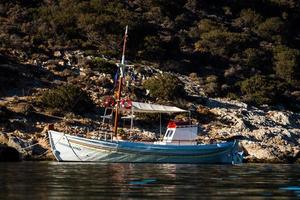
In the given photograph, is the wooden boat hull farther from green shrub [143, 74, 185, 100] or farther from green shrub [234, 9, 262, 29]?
green shrub [234, 9, 262, 29]

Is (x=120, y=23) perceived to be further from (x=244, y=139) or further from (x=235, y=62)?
(x=244, y=139)

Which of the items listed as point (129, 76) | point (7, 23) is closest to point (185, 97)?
point (129, 76)

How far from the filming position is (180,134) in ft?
141

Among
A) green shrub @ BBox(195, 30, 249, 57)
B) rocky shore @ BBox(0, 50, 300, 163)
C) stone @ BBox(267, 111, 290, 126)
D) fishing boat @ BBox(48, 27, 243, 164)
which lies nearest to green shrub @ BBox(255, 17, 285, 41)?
green shrub @ BBox(195, 30, 249, 57)

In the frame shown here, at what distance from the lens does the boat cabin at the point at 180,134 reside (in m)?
42.8

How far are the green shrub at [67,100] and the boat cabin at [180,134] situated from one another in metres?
9.99

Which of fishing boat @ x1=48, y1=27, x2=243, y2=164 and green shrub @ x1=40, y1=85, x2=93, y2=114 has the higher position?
green shrub @ x1=40, y1=85, x2=93, y2=114

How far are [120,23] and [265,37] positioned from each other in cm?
1882

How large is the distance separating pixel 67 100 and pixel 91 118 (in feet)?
7.60

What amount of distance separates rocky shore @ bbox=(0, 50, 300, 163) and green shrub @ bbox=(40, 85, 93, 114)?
36.2 inches

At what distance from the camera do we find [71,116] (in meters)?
49.1

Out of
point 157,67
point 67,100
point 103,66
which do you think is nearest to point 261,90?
point 157,67

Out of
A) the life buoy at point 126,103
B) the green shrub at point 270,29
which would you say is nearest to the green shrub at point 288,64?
the green shrub at point 270,29

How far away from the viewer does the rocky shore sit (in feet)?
145
